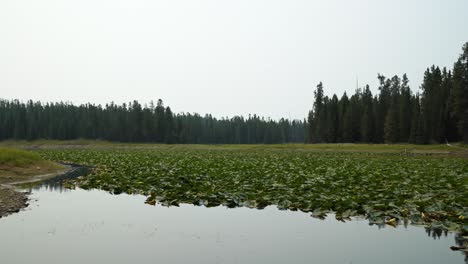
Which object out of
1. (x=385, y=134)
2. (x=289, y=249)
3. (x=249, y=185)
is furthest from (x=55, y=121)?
(x=289, y=249)

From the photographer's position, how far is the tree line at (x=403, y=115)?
2354 inches

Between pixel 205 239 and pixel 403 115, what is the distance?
69.3 meters

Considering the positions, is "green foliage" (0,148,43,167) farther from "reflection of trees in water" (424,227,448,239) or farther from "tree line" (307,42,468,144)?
"tree line" (307,42,468,144)

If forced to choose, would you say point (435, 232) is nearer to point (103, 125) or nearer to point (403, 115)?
point (403, 115)

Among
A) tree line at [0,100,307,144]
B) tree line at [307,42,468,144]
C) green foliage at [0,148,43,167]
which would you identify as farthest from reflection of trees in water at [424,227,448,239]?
tree line at [0,100,307,144]

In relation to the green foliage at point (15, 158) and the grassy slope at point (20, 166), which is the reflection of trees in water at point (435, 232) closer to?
the grassy slope at point (20, 166)

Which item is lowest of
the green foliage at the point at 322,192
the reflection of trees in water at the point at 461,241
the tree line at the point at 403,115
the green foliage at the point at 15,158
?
the reflection of trees in water at the point at 461,241

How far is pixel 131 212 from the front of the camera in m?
15.9

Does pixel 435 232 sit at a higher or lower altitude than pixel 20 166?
lower

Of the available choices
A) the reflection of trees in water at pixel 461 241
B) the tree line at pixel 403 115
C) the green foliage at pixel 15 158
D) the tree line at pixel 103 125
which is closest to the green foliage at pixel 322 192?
the reflection of trees in water at pixel 461 241

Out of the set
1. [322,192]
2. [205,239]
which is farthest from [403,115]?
[205,239]

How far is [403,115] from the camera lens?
241 ft

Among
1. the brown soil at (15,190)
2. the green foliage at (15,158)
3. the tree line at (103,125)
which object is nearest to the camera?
the brown soil at (15,190)

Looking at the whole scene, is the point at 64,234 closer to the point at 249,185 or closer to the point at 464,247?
the point at 249,185
